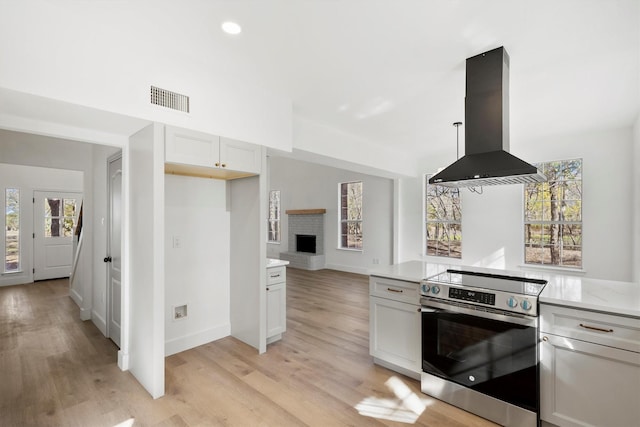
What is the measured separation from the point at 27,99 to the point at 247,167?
1608 mm

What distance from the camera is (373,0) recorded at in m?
1.91

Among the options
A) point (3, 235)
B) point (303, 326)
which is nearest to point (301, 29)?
point (303, 326)

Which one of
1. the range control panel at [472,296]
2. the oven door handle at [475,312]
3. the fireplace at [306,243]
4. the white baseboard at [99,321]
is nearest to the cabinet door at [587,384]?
the oven door handle at [475,312]

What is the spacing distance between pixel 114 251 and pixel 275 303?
184 centimetres

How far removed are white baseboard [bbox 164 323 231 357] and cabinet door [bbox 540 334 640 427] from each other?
2988mm

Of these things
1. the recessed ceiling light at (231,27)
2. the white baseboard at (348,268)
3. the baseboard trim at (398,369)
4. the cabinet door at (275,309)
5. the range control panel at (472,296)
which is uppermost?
the recessed ceiling light at (231,27)

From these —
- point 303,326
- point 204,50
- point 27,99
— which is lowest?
point 303,326

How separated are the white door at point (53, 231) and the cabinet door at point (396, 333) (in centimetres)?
748

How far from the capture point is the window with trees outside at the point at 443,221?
6250 mm

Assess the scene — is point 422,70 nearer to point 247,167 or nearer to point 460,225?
point 247,167

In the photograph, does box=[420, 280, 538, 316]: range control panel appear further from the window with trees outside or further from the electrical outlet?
the window with trees outside

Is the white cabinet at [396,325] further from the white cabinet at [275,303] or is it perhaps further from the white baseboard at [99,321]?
the white baseboard at [99,321]

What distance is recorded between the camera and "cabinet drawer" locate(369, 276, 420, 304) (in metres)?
2.57

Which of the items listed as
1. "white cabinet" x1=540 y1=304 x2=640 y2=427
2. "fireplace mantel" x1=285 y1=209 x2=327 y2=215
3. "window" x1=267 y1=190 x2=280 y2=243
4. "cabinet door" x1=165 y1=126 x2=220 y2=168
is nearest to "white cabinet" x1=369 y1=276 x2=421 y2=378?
"white cabinet" x1=540 y1=304 x2=640 y2=427
